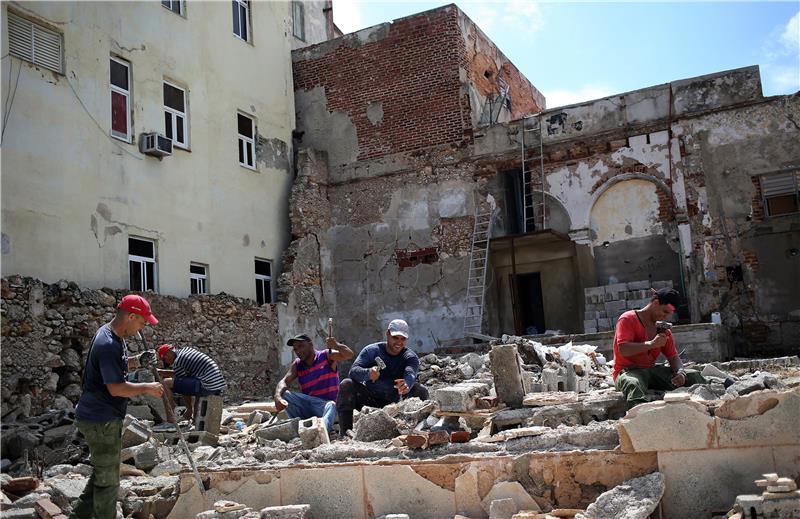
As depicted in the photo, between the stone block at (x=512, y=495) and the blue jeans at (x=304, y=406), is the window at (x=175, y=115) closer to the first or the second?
the blue jeans at (x=304, y=406)

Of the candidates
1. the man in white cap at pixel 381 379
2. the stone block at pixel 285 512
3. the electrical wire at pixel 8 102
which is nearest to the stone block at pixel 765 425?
the stone block at pixel 285 512

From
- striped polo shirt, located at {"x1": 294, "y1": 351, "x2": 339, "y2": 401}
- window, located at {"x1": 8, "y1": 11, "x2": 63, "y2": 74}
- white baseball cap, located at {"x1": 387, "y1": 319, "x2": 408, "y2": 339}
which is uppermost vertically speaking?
window, located at {"x1": 8, "y1": 11, "x2": 63, "y2": 74}

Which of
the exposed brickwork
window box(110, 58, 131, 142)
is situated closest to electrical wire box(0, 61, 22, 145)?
window box(110, 58, 131, 142)

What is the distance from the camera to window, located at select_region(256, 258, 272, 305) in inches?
677

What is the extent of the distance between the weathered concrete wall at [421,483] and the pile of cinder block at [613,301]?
10352 mm

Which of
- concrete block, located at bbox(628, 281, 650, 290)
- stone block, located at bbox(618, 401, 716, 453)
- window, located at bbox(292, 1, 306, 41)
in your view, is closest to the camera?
stone block, located at bbox(618, 401, 716, 453)

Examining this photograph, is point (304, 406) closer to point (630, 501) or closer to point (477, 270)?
point (630, 501)

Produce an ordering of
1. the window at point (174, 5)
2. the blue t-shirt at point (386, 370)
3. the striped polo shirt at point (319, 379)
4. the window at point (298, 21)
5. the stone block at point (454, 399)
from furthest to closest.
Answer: the window at point (298, 21) < the window at point (174, 5) < the striped polo shirt at point (319, 379) < the blue t-shirt at point (386, 370) < the stone block at point (454, 399)

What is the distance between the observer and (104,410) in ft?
18.4

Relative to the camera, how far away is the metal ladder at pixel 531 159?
1719cm

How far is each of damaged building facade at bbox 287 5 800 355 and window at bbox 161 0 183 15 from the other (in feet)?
14.5

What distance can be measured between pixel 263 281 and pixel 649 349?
12.0m

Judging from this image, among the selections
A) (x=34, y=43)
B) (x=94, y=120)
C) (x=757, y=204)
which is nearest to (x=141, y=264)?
(x=94, y=120)

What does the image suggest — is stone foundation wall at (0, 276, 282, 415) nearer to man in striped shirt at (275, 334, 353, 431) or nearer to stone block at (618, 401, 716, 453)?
man in striped shirt at (275, 334, 353, 431)
